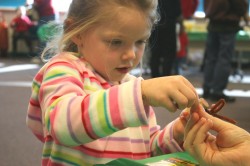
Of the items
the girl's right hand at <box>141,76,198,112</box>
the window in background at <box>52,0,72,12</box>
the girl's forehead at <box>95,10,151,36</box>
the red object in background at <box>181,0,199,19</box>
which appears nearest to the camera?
the girl's right hand at <box>141,76,198,112</box>

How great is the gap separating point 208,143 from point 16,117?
2.05 m

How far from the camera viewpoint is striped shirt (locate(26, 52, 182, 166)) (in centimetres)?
50

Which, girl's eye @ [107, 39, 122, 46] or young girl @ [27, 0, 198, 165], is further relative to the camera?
girl's eye @ [107, 39, 122, 46]

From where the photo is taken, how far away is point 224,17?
2.65 m

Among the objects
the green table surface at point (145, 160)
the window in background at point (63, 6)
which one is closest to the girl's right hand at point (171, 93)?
the green table surface at point (145, 160)

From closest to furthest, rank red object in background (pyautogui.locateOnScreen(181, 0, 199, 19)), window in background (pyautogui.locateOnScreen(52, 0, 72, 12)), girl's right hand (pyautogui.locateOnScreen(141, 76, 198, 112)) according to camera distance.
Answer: girl's right hand (pyautogui.locateOnScreen(141, 76, 198, 112)) → window in background (pyautogui.locateOnScreen(52, 0, 72, 12)) → red object in background (pyautogui.locateOnScreen(181, 0, 199, 19))

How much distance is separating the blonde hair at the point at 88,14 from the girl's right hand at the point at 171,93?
0.72 ft

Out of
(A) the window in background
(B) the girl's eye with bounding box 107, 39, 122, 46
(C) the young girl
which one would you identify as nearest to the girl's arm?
(C) the young girl

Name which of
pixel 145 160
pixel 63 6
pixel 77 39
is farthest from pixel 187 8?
pixel 145 160

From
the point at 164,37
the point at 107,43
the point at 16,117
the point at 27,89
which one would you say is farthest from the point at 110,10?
the point at 27,89

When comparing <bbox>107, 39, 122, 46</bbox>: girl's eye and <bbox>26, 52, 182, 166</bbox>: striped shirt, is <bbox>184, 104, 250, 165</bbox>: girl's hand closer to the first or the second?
<bbox>26, 52, 182, 166</bbox>: striped shirt

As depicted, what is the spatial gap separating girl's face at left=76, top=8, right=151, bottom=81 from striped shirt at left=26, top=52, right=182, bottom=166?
36 mm

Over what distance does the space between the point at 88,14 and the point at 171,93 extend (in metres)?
0.29

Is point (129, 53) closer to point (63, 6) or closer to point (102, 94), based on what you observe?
point (102, 94)
